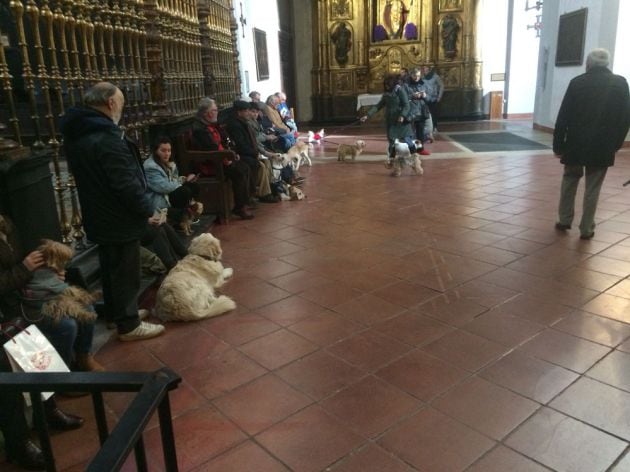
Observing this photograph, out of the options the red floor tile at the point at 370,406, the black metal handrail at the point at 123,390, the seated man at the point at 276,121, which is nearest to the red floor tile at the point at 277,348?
the red floor tile at the point at 370,406

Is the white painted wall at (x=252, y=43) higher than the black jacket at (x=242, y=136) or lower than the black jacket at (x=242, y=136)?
higher

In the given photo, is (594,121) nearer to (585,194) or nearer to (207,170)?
(585,194)

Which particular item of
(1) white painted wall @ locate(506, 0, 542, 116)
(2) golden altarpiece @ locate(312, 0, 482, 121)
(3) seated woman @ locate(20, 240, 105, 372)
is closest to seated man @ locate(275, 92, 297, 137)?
(3) seated woman @ locate(20, 240, 105, 372)

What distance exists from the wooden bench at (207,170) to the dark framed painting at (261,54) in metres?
5.78

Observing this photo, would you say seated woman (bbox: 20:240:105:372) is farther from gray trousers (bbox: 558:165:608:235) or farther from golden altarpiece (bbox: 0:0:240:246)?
gray trousers (bbox: 558:165:608:235)

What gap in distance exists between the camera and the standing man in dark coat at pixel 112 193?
9.53 ft

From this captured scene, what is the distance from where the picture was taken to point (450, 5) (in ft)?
51.3

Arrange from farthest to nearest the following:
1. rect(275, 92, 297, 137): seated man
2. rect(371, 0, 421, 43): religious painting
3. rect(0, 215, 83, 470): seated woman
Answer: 1. rect(371, 0, 421, 43): religious painting
2. rect(275, 92, 297, 137): seated man
3. rect(0, 215, 83, 470): seated woman

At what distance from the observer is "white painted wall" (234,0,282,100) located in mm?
9930

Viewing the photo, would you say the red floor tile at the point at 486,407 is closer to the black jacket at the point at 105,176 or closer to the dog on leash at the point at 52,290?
the dog on leash at the point at 52,290

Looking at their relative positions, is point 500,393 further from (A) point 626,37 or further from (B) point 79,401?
(A) point 626,37

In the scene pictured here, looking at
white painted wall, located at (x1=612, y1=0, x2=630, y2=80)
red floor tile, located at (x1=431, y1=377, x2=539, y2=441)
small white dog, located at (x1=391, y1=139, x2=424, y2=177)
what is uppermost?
white painted wall, located at (x1=612, y1=0, x2=630, y2=80)

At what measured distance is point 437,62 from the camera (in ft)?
53.0

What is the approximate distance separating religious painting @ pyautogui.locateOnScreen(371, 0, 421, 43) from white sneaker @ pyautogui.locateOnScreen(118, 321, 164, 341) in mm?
14852
